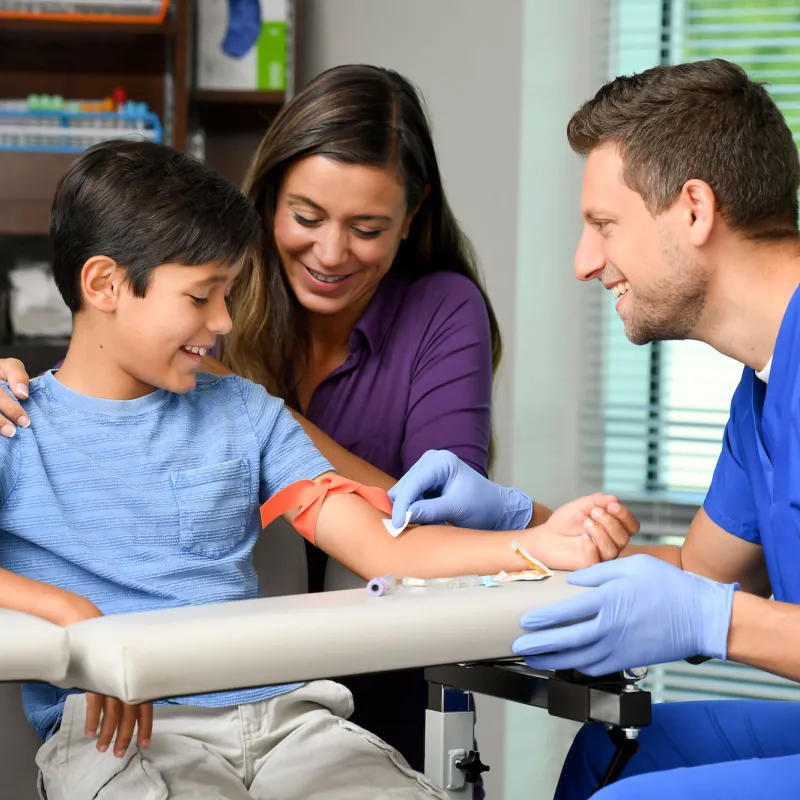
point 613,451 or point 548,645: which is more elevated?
point 548,645

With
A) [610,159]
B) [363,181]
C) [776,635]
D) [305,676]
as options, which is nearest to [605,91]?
[610,159]

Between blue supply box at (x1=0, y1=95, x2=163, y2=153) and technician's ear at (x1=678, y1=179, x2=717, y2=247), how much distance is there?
62.1 inches

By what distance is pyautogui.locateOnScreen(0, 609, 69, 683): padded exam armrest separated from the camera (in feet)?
2.65

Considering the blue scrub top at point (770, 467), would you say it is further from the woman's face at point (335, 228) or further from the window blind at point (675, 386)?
the window blind at point (675, 386)

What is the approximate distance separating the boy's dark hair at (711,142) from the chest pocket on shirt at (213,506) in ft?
1.93

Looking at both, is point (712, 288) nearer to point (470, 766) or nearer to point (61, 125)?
point (470, 766)

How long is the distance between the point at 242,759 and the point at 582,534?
450mm

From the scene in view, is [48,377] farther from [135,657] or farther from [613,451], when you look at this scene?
[613,451]

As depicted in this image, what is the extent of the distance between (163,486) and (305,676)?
52cm

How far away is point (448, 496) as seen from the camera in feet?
4.37

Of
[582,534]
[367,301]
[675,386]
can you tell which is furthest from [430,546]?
[675,386]

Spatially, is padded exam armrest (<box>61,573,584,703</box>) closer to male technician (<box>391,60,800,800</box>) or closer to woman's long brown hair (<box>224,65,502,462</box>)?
male technician (<box>391,60,800,800</box>)

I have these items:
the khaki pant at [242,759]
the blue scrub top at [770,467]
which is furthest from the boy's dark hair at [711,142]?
the khaki pant at [242,759]

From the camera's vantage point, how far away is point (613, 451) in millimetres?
2836
